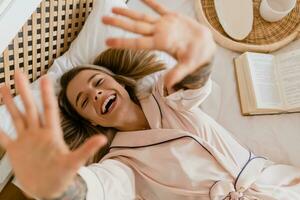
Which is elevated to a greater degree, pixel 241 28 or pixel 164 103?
pixel 241 28

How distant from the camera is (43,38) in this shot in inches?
44.1

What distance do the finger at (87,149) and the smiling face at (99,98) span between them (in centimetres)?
42

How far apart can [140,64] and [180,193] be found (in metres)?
0.38

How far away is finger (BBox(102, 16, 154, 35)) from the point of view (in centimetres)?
69

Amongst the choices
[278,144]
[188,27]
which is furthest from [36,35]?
[278,144]

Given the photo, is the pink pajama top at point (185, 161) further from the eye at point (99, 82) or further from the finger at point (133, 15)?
the finger at point (133, 15)

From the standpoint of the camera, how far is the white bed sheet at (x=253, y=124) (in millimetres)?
1238

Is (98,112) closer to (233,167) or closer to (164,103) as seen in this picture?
(164,103)

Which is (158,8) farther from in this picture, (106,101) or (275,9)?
(275,9)

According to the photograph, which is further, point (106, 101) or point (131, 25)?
point (106, 101)

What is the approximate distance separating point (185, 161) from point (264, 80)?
1.48ft

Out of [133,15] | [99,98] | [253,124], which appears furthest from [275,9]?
[133,15]

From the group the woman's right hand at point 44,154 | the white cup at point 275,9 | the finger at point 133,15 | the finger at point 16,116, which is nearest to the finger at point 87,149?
the woman's right hand at point 44,154

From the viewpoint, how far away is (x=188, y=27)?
0.77 meters
